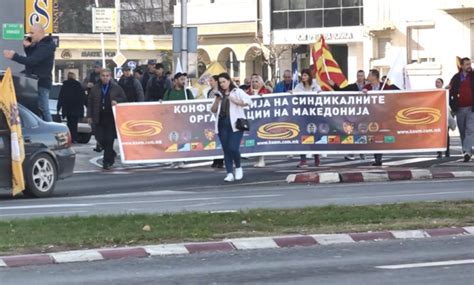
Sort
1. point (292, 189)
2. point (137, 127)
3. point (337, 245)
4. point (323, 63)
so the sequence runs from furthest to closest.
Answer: point (323, 63) < point (137, 127) < point (292, 189) < point (337, 245)

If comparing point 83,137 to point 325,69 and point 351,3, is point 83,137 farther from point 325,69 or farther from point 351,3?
point 351,3

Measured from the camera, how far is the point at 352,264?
9.95 m

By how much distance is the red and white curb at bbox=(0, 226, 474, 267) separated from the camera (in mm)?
10125

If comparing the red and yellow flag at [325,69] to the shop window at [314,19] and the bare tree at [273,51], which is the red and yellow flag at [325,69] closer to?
the shop window at [314,19]

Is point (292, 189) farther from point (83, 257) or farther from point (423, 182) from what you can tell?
point (83, 257)

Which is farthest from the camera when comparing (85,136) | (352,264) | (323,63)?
(85,136)

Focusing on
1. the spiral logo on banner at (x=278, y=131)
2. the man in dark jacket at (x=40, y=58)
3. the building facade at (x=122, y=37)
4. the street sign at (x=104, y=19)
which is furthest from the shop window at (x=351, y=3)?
the man in dark jacket at (x=40, y=58)

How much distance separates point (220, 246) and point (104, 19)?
2110 inches

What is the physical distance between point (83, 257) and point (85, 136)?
20.1 metres

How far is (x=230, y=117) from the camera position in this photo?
18484 millimetres

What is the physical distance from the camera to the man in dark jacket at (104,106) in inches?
834

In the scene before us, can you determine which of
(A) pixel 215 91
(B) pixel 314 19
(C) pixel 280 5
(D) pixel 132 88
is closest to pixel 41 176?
(A) pixel 215 91

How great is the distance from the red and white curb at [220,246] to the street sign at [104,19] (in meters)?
52.7

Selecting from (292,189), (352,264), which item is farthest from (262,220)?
(292,189)
